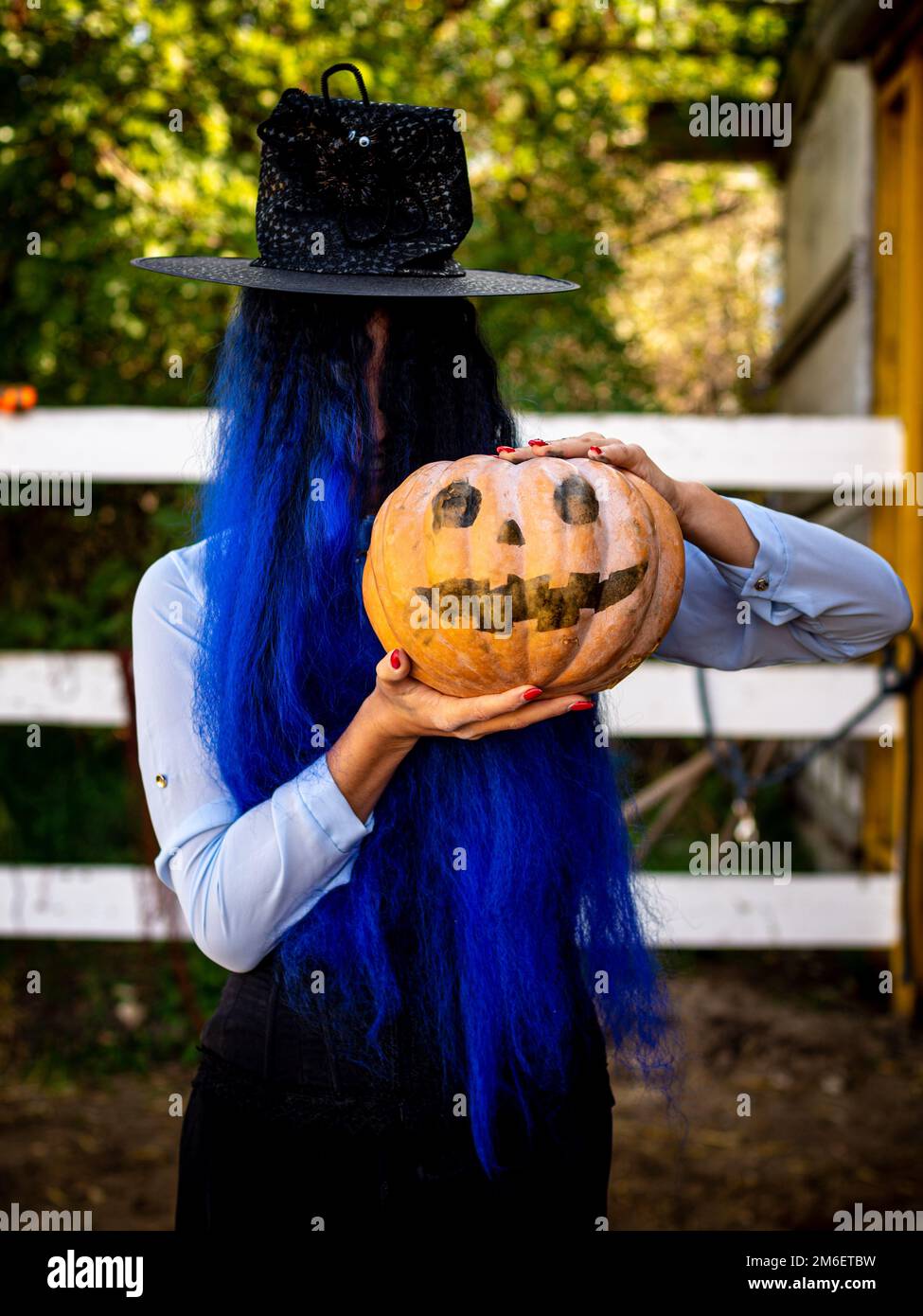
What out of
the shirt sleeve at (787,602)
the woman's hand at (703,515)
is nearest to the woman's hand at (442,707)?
the woman's hand at (703,515)

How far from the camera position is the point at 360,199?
141 centimetres

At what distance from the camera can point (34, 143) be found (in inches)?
161

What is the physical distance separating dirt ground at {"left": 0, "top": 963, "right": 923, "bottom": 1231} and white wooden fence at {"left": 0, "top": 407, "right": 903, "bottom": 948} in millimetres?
388

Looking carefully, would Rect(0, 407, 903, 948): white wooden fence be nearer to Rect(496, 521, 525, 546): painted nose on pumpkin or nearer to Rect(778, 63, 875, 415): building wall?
Rect(778, 63, 875, 415): building wall

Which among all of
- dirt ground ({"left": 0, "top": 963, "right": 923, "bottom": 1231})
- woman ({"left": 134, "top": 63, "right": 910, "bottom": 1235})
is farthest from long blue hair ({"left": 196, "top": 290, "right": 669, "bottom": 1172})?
dirt ground ({"left": 0, "top": 963, "right": 923, "bottom": 1231})

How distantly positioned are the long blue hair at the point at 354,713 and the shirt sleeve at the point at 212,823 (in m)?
0.03

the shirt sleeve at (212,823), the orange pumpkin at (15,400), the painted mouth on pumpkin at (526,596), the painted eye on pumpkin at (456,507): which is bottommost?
the shirt sleeve at (212,823)

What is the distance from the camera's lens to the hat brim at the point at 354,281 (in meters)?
1.34

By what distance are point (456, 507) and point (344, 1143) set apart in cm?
76

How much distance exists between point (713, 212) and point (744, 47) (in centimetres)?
158

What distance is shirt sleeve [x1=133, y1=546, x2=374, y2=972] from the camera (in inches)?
50.7

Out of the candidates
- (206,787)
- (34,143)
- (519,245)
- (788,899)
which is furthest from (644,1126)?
(34,143)

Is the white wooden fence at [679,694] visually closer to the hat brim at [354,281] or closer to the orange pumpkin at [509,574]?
the hat brim at [354,281]

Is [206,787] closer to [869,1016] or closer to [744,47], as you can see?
[869,1016]
